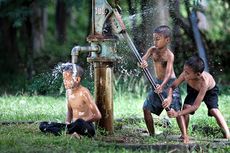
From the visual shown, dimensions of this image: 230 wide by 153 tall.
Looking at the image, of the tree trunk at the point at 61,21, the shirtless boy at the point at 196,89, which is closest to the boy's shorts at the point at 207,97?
the shirtless boy at the point at 196,89

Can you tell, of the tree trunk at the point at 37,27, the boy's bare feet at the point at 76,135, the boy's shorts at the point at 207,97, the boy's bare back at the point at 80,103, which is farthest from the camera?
Result: the tree trunk at the point at 37,27

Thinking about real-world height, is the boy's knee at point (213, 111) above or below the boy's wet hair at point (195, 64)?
below

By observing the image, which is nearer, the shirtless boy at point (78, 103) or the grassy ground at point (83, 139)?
the grassy ground at point (83, 139)

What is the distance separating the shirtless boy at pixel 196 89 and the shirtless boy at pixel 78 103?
81 cm

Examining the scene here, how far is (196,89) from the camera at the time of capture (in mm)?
7156

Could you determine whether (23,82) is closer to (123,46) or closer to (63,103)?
(63,103)

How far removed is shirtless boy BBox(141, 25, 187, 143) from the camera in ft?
22.6

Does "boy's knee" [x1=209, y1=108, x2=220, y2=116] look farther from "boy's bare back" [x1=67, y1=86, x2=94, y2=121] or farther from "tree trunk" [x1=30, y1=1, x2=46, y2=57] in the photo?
"tree trunk" [x1=30, y1=1, x2=46, y2=57]

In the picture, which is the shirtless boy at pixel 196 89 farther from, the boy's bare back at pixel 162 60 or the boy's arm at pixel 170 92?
the boy's bare back at pixel 162 60

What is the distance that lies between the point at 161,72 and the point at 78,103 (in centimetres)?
97

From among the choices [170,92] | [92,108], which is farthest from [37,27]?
[170,92]

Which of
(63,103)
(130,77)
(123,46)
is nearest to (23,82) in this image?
(130,77)

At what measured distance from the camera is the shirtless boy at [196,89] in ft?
22.3

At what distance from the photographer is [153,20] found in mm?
11164
